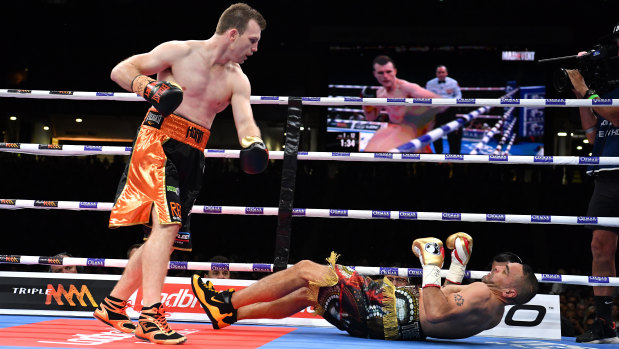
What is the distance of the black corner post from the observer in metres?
3.05

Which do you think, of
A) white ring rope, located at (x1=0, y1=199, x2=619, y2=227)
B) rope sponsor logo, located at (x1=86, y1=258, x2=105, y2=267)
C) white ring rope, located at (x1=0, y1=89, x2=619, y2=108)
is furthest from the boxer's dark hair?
rope sponsor logo, located at (x1=86, y1=258, x2=105, y2=267)

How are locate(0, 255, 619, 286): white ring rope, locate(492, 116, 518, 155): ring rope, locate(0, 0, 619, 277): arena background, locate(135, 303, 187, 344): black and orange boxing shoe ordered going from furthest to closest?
locate(492, 116, 518, 155): ring rope < locate(0, 0, 619, 277): arena background < locate(0, 255, 619, 286): white ring rope < locate(135, 303, 187, 344): black and orange boxing shoe

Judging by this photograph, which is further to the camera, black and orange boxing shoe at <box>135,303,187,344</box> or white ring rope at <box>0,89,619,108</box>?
white ring rope at <box>0,89,619,108</box>

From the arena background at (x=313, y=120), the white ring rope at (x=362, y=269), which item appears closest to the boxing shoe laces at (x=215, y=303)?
the white ring rope at (x=362, y=269)

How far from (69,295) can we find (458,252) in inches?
74.0

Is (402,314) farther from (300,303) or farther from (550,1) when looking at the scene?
(550,1)

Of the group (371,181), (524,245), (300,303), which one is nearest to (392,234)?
(371,181)

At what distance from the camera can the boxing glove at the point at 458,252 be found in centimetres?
264

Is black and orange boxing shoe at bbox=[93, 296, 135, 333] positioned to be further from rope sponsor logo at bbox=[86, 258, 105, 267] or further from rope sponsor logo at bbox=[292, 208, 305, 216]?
rope sponsor logo at bbox=[292, 208, 305, 216]

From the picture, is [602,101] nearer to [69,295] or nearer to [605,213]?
[605,213]

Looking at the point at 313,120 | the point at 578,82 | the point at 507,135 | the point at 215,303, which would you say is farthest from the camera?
the point at 313,120

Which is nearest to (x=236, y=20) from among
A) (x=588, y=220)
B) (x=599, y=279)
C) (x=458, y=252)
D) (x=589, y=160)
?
(x=458, y=252)

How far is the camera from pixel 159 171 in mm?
2402

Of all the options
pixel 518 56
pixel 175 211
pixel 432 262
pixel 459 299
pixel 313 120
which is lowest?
pixel 459 299
